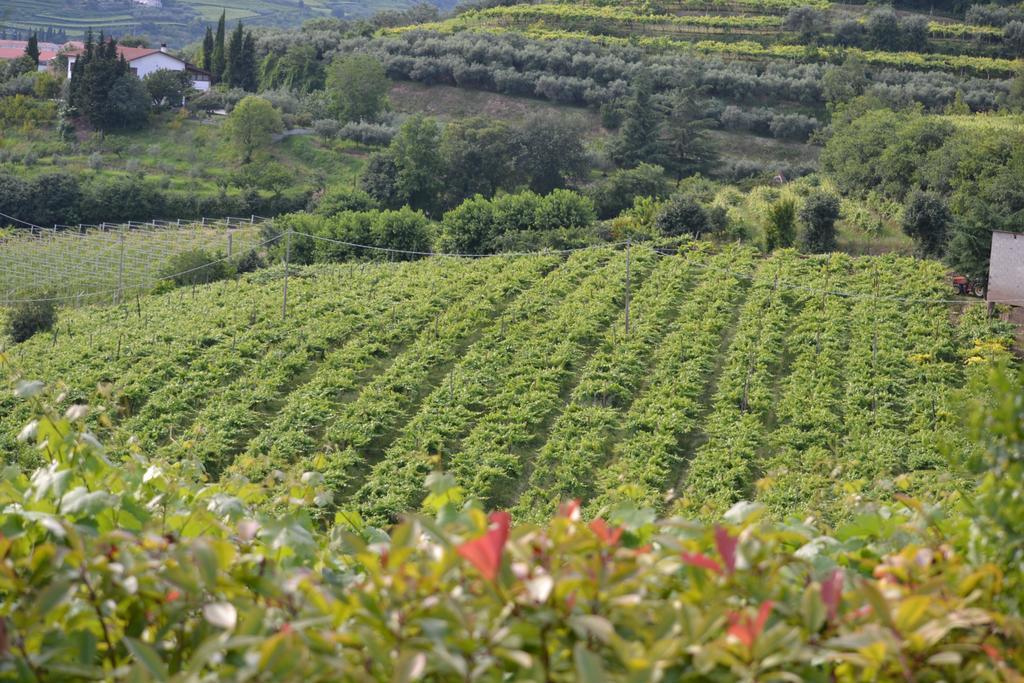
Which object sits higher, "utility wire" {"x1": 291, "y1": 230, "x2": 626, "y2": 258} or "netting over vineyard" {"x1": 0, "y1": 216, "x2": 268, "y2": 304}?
"utility wire" {"x1": 291, "y1": 230, "x2": 626, "y2": 258}

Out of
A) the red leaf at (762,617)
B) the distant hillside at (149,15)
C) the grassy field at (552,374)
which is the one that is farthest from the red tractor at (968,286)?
the distant hillside at (149,15)

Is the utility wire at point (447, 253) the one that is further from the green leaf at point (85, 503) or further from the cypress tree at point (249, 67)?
the cypress tree at point (249, 67)

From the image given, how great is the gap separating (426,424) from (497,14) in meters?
51.2

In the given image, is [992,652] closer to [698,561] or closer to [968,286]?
[698,561]

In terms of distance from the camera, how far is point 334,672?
1.72m

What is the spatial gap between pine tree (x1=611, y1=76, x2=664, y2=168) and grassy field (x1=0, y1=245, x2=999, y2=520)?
51.3ft

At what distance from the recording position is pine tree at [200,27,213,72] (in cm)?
5519

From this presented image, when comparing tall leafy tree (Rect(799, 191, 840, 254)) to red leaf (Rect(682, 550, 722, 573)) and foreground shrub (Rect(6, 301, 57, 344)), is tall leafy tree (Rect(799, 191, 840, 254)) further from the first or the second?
red leaf (Rect(682, 550, 722, 573))

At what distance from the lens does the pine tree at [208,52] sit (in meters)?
55.2

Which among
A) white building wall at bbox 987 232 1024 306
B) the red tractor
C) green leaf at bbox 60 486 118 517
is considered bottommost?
the red tractor

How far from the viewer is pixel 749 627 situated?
172 cm

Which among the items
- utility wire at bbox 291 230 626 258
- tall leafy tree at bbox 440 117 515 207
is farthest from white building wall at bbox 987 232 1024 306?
tall leafy tree at bbox 440 117 515 207

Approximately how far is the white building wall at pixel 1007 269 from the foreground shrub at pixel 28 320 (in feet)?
62.5

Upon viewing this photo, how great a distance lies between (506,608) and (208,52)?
59032mm
